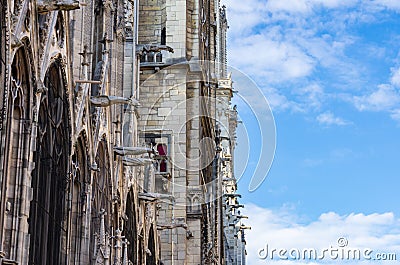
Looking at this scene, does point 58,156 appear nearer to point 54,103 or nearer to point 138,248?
point 54,103

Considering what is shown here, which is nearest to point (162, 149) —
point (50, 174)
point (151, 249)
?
point (151, 249)

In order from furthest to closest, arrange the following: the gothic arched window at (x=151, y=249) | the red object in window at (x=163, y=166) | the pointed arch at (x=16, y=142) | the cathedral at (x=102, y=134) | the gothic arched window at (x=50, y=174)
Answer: the red object in window at (x=163, y=166) → the gothic arched window at (x=151, y=249) → the gothic arched window at (x=50, y=174) → the cathedral at (x=102, y=134) → the pointed arch at (x=16, y=142)

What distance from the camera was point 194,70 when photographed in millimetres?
49812

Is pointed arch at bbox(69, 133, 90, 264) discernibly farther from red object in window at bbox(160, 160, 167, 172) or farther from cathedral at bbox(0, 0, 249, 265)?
red object in window at bbox(160, 160, 167, 172)

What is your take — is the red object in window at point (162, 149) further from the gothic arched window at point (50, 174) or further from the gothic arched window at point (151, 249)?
the gothic arched window at point (50, 174)

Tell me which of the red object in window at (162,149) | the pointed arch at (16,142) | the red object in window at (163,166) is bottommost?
the pointed arch at (16,142)

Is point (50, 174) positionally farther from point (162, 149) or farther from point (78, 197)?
point (162, 149)

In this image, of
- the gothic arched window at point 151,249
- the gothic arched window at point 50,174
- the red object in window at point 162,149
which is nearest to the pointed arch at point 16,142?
the gothic arched window at point 50,174

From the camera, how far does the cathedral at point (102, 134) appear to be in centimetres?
1917

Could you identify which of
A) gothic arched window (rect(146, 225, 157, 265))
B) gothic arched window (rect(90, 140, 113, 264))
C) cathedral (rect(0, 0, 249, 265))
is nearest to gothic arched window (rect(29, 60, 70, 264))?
cathedral (rect(0, 0, 249, 265))

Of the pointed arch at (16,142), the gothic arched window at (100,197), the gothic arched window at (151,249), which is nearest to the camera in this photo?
the pointed arch at (16,142)

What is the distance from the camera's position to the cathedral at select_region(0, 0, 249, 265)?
1917 cm

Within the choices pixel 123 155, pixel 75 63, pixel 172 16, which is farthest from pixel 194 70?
pixel 75 63

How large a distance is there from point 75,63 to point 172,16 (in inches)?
974
